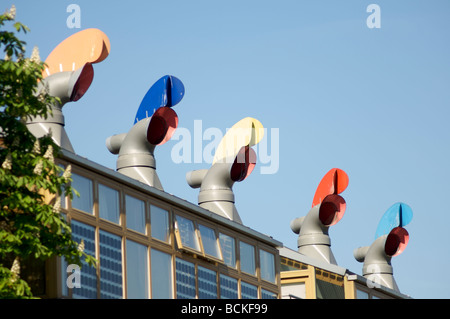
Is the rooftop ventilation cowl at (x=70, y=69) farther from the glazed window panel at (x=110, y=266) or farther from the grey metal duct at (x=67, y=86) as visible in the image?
the glazed window panel at (x=110, y=266)

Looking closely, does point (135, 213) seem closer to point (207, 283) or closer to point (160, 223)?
point (160, 223)

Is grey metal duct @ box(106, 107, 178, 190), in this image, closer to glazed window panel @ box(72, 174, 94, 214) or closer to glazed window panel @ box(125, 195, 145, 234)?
glazed window panel @ box(125, 195, 145, 234)

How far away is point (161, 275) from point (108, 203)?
323 cm

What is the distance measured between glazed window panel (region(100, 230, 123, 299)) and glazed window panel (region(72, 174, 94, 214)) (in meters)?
0.93

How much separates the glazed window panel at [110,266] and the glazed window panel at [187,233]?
11.7ft

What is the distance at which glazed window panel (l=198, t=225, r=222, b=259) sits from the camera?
36.3 metres

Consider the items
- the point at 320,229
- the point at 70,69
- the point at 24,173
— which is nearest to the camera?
the point at 24,173

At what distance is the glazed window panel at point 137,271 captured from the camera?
3186 cm

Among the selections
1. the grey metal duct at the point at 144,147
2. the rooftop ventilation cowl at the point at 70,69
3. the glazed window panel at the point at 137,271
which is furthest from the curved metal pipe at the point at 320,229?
the glazed window panel at the point at 137,271

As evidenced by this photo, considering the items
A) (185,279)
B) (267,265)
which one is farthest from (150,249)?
(267,265)

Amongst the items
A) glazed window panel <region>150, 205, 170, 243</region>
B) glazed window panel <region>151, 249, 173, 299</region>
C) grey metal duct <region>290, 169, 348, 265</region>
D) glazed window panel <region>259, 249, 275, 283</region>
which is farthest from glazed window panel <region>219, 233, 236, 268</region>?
grey metal duct <region>290, 169, 348, 265</region>

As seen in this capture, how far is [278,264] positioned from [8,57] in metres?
18.8

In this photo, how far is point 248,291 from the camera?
38219 millimetres
